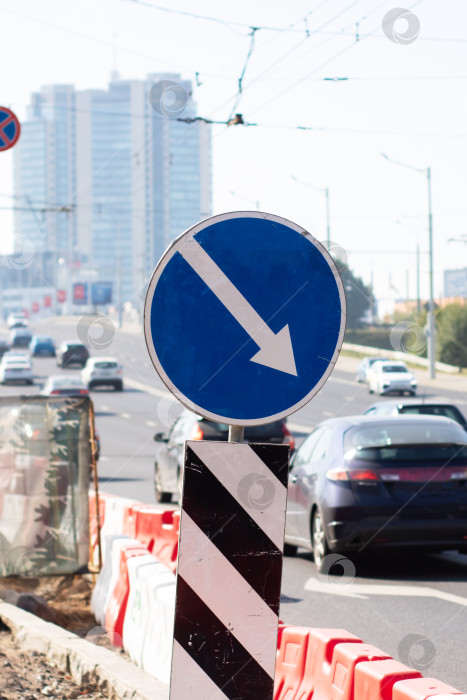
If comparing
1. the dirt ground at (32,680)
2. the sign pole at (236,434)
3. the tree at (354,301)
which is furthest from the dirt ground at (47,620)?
the tree at (354,301)

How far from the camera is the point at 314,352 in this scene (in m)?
3.70

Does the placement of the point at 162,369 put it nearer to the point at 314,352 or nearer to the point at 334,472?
the point at 314,352

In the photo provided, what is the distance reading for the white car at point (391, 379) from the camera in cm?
5003

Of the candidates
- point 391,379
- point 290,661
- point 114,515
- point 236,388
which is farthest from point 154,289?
point 391,379

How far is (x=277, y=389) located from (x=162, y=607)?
2.99 m

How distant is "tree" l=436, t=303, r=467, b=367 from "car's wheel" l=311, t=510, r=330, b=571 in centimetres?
5268

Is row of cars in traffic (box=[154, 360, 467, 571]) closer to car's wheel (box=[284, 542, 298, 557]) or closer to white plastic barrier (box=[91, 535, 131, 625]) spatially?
car's wheel (box=[284, 542, 298, 557])

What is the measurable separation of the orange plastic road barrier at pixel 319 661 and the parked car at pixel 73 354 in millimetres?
68890

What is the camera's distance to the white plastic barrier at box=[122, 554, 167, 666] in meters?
6.78

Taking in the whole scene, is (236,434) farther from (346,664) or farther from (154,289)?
(346,664)

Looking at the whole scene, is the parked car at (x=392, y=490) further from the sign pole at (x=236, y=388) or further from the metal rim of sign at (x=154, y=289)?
the metal rim of sign at (x=154, y=289)

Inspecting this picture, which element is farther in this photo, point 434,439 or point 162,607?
point 434,439

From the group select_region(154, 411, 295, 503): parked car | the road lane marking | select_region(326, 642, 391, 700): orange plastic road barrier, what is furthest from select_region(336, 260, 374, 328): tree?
select_region(326, 642, 391, 700): orange plastic road barrier

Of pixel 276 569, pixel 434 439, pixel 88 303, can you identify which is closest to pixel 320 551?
pixel 434 439
